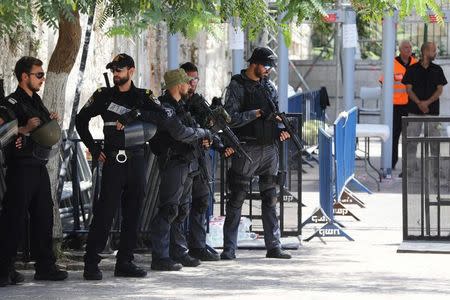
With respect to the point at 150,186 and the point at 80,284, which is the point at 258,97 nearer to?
the point at 150,186

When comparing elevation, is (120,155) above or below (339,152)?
above

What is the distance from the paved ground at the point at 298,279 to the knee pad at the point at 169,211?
486mm

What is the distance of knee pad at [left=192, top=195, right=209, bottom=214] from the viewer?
41.1 ft

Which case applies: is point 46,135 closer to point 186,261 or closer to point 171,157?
point 171,157

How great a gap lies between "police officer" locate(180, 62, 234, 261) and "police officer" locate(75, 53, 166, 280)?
88 cm

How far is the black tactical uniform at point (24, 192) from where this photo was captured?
1088 centimetres

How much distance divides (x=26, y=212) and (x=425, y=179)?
168 inches

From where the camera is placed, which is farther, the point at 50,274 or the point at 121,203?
the point at 121,203

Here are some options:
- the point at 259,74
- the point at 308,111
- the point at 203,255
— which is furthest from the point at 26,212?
the point at 308,111

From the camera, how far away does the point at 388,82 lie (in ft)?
68.0

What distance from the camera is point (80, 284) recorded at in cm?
1108

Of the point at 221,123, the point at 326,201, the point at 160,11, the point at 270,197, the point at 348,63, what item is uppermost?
the point at 160,11

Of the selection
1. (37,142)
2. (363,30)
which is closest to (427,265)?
(37,142)

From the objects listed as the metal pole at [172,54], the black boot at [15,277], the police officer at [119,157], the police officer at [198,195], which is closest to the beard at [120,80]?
the police officer at [119,157]
